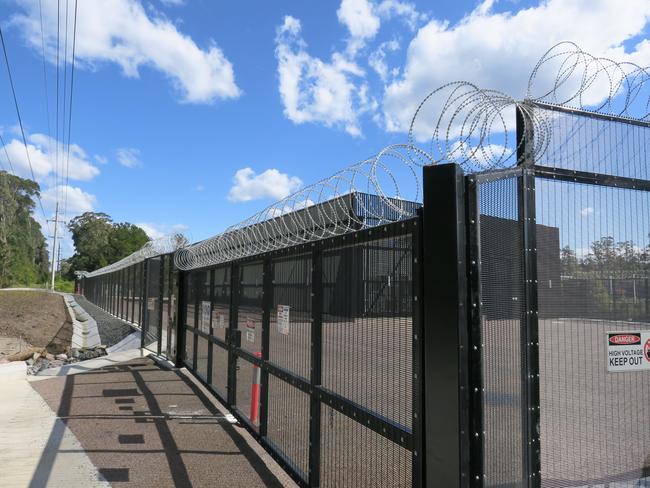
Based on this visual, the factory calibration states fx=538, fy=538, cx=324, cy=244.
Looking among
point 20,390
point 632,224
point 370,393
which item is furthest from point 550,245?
point 20,390

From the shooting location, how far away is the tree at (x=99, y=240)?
121m

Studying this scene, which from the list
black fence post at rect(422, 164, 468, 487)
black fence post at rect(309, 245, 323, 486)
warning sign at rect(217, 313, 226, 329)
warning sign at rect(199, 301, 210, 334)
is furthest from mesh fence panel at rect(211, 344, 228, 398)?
black fence post at rect(422, 164, 468, 487)

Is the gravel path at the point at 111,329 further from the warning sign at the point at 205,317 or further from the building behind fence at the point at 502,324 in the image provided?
the building behind fence at the point at 502,324

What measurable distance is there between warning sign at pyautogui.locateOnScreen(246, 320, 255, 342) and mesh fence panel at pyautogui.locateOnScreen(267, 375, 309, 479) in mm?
962

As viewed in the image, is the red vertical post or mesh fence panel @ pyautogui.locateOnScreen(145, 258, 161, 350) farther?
mesh fence panel @ pyautogui.locateOnScreen(145, 258, 161, 350)

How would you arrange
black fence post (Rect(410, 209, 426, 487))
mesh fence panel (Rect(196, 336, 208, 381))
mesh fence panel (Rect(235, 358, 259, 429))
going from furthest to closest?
mesh fence panel (Rect(196, 336, 208, 381))
mesh fence panel (Rect(235, 358, 259, 429))
black fence post (Rect(410, 209, 426, 487))

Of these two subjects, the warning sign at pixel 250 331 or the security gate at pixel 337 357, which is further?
the warning sign at pixel 250 331

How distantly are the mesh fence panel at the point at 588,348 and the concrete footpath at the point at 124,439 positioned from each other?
309 centimetres

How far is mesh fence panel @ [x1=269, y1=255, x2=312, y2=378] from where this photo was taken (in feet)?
17.6

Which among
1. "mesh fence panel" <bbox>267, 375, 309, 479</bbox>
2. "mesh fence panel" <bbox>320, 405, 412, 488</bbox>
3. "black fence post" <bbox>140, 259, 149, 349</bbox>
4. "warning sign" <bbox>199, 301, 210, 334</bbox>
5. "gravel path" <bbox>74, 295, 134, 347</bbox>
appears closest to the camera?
"mesh fence panel" <bbox>320, 405, 412, 488</bbox>

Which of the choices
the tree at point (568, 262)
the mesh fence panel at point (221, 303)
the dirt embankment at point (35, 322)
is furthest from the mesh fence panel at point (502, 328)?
the dirt embankment at point (35, 322)

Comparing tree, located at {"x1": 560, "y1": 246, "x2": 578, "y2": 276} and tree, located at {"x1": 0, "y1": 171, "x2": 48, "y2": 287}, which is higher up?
tree, located at {"x1": 0, "y1": 171, "x2": 48, "y2": 287}

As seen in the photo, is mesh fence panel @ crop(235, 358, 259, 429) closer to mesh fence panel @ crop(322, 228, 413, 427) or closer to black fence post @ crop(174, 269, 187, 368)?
mesh fence panel @ crop(322, 228, 413, 427)

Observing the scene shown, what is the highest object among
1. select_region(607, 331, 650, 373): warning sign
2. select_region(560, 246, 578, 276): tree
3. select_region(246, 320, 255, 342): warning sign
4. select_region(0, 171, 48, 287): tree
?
select_region(0, 171, 48, 287): tree
